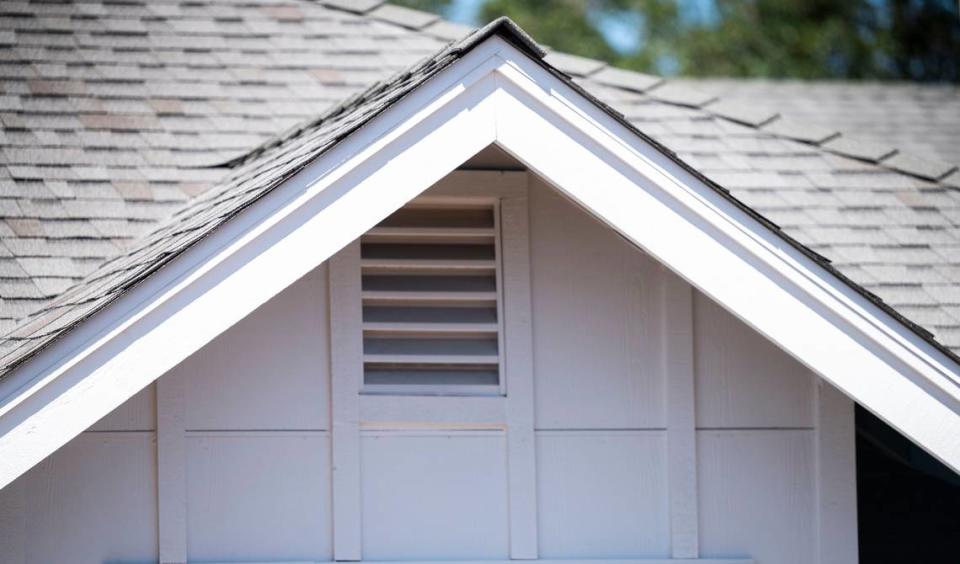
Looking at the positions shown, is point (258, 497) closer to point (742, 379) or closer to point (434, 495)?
point (434, 495)

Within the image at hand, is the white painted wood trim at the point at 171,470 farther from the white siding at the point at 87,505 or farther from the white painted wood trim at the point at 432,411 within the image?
the white painted wood trim at the point at 432,411

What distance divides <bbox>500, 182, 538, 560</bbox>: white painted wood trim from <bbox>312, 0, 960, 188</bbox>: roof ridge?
100 cm

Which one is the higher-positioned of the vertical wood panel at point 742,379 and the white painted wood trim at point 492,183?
the white painted wood trim at point 492,183

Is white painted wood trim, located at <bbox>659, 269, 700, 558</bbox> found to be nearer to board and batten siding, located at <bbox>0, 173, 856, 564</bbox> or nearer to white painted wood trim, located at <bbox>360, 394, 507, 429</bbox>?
board and batten siding, located at <bbox>0, 173, 856, 564</bbox>

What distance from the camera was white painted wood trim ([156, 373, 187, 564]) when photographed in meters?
4.59

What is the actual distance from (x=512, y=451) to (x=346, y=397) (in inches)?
26.2

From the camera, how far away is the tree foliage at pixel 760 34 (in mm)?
21756

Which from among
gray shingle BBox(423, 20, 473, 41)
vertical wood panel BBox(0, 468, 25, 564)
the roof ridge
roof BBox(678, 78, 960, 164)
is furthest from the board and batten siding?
roof BBox(678, 78, 960, 164)

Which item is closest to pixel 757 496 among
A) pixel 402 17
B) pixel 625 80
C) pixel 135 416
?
pixel 625 80

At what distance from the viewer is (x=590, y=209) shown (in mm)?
3963

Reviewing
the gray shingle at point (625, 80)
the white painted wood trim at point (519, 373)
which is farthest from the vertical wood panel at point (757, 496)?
the gray shingle at point (625, 80)

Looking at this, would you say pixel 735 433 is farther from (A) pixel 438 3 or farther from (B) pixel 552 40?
(A) pixel 438 3

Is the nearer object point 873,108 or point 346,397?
point 346,397

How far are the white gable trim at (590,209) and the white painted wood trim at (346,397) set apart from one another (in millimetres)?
934
